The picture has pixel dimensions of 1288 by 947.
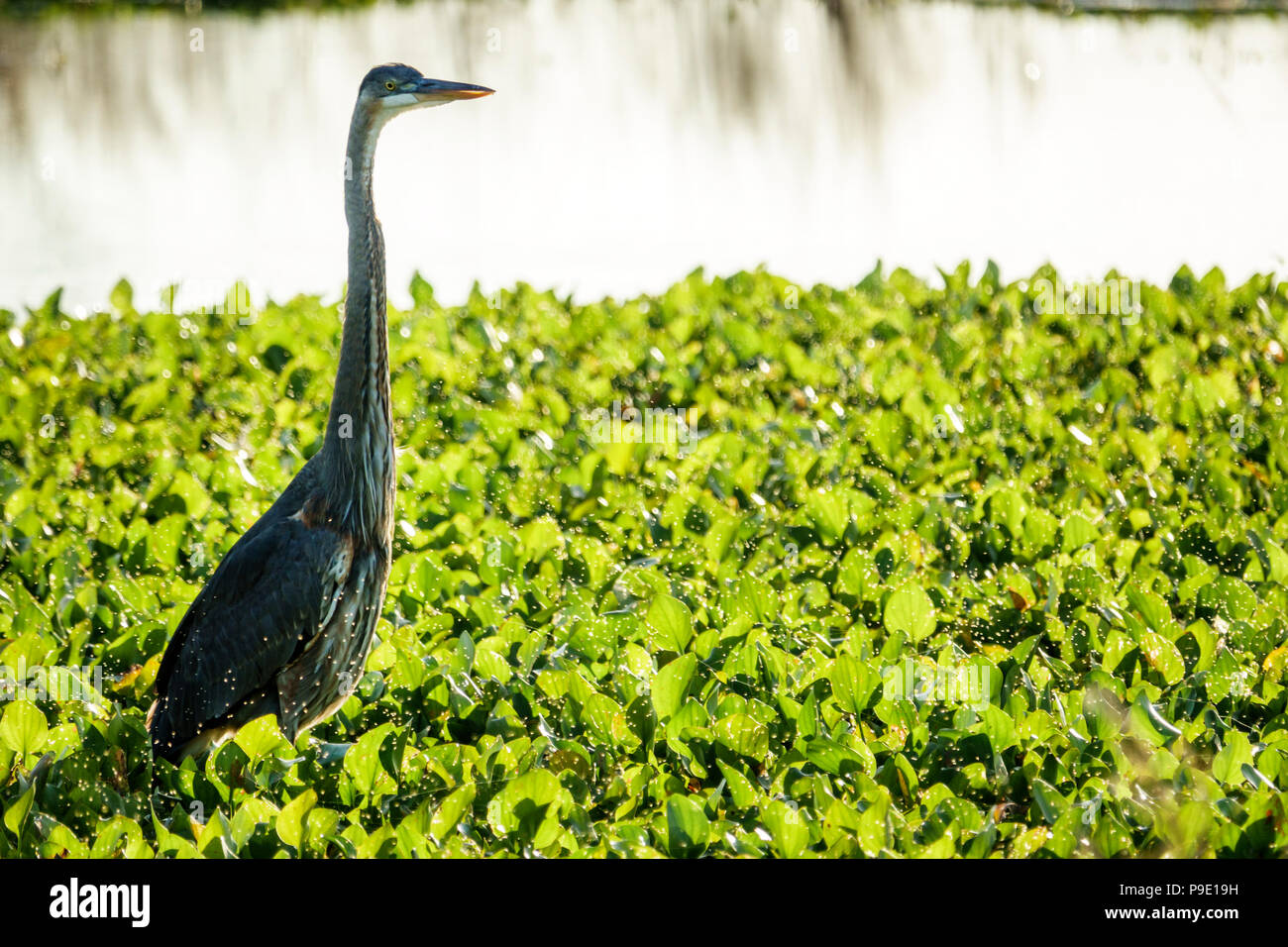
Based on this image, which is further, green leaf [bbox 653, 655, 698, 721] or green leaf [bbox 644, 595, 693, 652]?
green leaf [bbox 644, 595, 693, 652]

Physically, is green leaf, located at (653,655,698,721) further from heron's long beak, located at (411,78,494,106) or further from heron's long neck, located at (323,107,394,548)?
heron's long beak, located at (411,78,494,106)

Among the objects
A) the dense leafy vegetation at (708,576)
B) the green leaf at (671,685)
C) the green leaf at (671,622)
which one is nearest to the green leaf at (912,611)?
the dense leafy vegetation at (708,576)

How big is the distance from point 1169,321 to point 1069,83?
720cm

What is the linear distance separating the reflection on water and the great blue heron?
5.67 meters

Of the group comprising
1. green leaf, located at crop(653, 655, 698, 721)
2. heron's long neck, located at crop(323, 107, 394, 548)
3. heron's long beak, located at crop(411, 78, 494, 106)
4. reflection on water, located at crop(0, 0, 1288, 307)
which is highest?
reflection on water, located at crop(0, 0, 1288, 307)

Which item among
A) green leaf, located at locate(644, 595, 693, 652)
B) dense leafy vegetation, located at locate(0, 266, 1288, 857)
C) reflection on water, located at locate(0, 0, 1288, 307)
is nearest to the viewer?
dense leafy vegetation, located at locate(0, 266, 1288, 857)

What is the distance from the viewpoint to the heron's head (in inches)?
→ 146

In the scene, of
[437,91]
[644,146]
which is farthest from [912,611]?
[644,146]

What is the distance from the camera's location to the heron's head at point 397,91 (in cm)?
371

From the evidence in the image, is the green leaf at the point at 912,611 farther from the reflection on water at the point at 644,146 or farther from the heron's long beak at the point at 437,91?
the reflection on water at the point at 644,146

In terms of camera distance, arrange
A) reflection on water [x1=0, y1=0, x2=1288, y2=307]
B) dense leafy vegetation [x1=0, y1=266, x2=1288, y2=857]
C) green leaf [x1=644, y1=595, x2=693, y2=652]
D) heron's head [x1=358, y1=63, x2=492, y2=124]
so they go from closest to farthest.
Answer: dense leafy vegetation [x1=0, y1=266, x2=1288, y2=857] < heron's head [x1=358, y1=63, x2=492, y2=124] < green leaf [x1=644, y1=595, x2=693, y2=652] < reflection on water [x1=0, y1=0, x2=1288, y2=307]

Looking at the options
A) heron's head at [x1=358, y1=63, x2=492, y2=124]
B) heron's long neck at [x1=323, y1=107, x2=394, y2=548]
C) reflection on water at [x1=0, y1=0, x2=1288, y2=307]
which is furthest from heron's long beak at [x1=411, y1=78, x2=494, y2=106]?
reflection on water at [x1=0, y1=0, x2=1288, y2=307]

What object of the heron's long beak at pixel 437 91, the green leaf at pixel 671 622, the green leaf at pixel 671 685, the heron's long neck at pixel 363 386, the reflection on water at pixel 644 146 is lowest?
the green leaf at pixel 671 685
